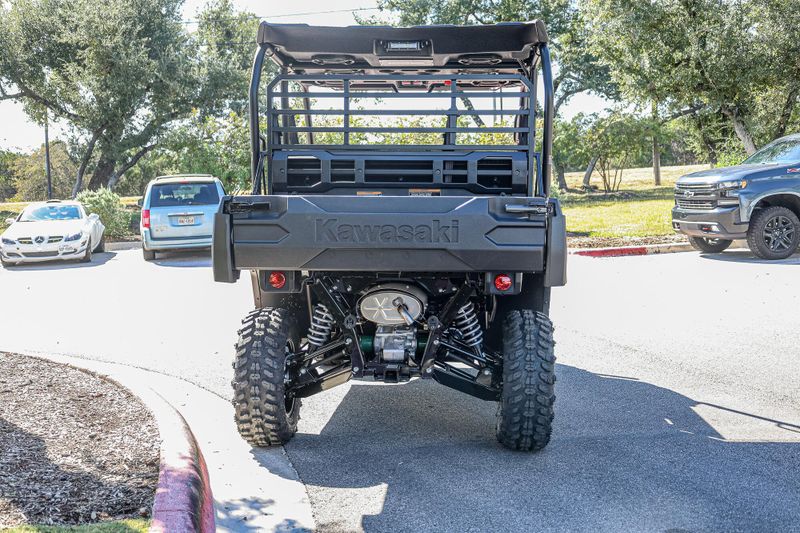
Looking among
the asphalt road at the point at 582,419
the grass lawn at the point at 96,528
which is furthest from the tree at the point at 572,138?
the grass lawn at the point at 96,528

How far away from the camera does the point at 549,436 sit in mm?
4930

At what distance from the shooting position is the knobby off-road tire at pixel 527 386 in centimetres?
481

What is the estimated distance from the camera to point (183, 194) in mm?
17281

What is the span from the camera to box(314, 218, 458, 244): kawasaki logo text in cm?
458

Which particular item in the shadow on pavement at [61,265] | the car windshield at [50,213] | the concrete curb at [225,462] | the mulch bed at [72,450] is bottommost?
the shadow on pavement at [61,265]

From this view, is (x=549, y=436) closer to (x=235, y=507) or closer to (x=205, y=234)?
(x=235, y=507)

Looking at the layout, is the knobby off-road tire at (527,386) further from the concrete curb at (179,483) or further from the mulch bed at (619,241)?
the mulch bed at (619,241)

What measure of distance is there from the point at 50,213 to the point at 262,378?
14.9 m

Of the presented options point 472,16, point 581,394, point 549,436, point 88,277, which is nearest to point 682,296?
point 581,394

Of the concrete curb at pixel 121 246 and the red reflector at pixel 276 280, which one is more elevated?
the red reflector at pixel 276 280

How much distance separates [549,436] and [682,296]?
6.38m

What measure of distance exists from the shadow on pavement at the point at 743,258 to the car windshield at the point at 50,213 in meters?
12.8

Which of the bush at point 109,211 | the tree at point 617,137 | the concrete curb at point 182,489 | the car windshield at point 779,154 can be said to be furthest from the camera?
the tree at point 617,137

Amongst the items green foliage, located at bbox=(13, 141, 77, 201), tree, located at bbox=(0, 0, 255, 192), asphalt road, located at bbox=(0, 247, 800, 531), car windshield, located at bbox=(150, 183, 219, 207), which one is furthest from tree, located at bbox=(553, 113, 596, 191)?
green foliage, located at bbox=(13, 141, 77, 201)
